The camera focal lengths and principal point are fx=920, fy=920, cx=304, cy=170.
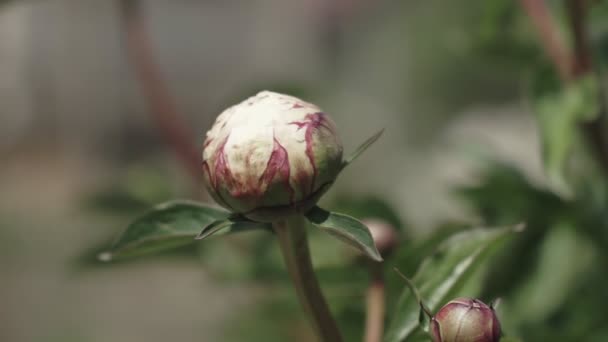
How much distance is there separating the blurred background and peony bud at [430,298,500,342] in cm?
34

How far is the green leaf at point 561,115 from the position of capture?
3.13ft

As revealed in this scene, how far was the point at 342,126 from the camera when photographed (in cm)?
335

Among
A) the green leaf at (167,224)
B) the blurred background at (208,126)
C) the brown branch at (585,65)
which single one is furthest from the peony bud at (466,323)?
the brown branch at (585,65)

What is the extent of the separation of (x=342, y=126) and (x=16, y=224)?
1198mm

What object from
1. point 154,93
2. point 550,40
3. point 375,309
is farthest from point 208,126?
point 375,309

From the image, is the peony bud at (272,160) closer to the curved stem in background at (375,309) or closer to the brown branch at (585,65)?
the curved stem in background at (375,309)

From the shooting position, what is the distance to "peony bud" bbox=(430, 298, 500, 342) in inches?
22.6

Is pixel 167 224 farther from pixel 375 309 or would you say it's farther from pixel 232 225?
pixel 375 309

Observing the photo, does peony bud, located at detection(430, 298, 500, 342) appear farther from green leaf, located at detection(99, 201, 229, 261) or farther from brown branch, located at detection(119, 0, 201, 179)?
brown branch, located at detection(119, 0, 201, 179)

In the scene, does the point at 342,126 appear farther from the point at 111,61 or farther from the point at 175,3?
the point at 175,3

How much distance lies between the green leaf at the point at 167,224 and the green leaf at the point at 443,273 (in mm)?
152

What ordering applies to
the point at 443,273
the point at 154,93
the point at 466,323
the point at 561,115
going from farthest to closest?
the point at 154,93
the point at 561,115
the point at 443,273
the point at 466,323

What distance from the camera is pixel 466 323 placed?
57 cm

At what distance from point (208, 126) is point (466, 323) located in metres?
4.67
